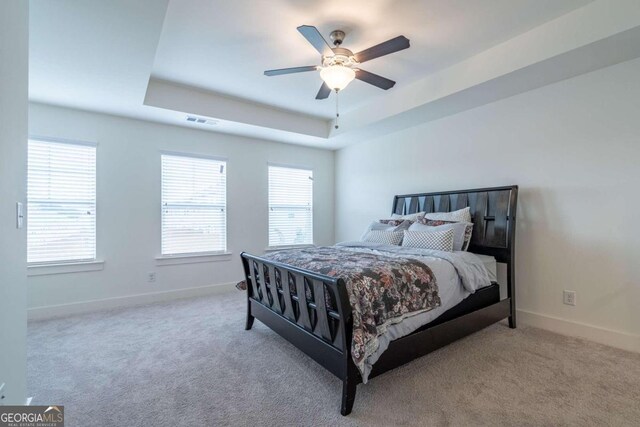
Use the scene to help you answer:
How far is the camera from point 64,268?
355cm

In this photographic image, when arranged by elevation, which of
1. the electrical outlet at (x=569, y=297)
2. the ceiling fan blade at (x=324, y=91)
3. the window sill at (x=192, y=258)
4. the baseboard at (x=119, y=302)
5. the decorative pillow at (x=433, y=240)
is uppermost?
the ceiling fan blade at (x=324, y=91)

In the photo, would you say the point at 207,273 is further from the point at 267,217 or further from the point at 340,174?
the point at 340,174

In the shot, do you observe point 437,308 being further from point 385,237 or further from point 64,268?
point 64,268

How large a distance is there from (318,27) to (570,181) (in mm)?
2761

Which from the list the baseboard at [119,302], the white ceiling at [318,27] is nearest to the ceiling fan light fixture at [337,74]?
the white ceiling at [318,27]

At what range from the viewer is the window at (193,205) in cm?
428

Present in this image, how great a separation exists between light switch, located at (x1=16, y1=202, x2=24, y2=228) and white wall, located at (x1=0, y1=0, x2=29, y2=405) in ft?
0.10

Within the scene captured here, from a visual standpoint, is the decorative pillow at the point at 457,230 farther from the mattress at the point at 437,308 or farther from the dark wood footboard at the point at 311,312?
the dark wood footboard at the point at 311,312

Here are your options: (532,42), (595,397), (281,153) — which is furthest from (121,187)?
(595,397)

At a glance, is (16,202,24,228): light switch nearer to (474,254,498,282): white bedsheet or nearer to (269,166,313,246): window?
(474,254,498,282): white bedsheet

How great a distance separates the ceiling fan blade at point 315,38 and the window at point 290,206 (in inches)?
121

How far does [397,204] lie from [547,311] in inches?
83.4

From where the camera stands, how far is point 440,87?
3293 mm

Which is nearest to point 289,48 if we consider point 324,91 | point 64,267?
point 324,91
